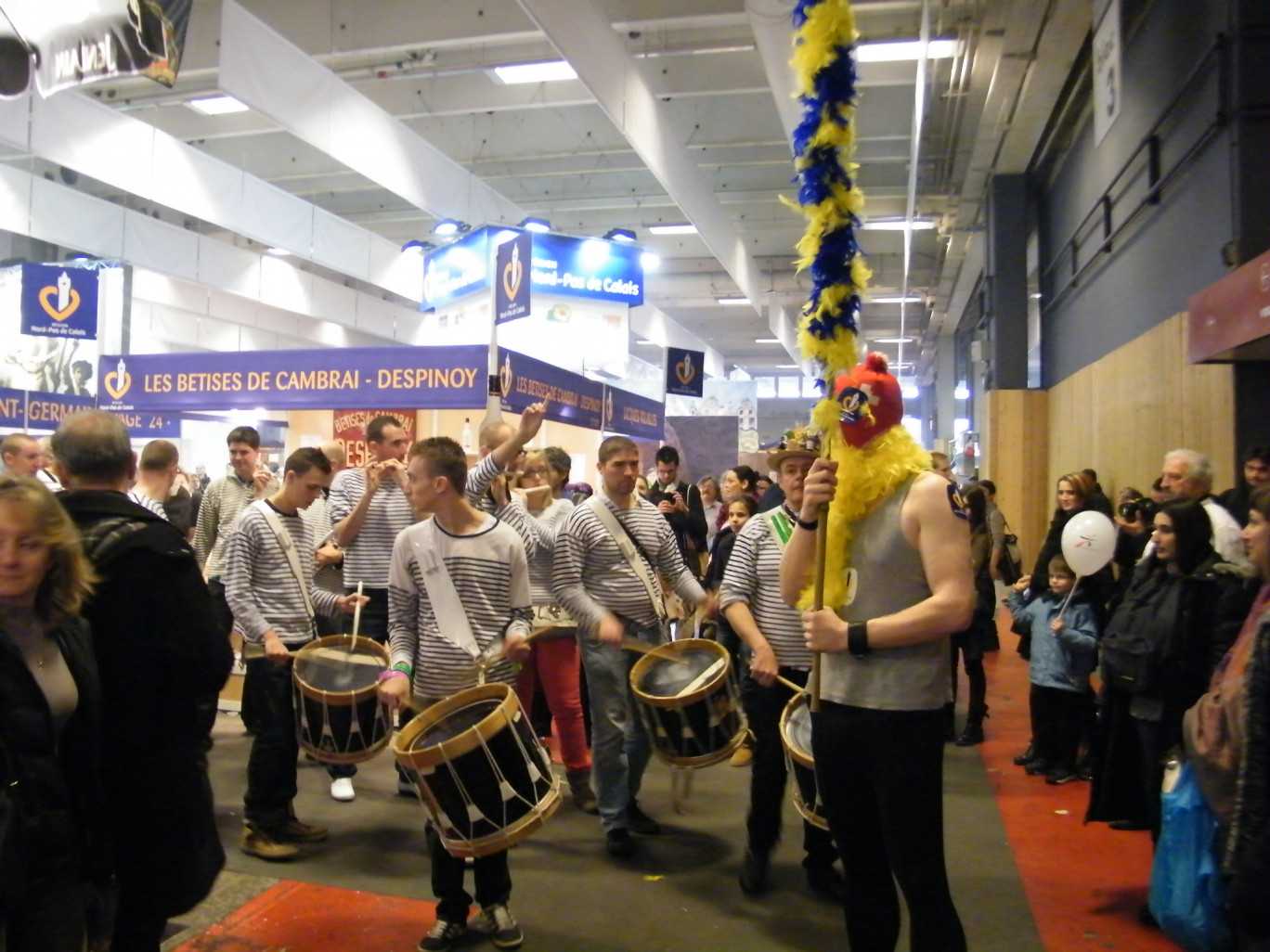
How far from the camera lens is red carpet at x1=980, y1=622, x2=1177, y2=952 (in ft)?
11.1

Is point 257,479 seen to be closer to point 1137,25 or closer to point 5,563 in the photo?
point 5,563

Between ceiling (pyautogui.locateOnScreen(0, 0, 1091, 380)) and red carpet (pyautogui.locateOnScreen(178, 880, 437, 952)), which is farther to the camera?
ceiling (pyautogui.locateOnScreen(0, 0, 1091, 380))

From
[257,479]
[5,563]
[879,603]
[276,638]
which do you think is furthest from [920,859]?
[257,479]

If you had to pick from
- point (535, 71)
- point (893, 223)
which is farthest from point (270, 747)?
point (893, 223)

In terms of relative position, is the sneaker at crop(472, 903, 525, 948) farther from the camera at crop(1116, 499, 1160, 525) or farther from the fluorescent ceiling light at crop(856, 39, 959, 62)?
the fluorescent ceiling light at crop(856, 39, 959, 62)

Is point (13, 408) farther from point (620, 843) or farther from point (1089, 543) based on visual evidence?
point (1089, 543)

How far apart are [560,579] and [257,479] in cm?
245

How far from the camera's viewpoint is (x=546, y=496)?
5.55 m

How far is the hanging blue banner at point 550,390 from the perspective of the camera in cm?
689

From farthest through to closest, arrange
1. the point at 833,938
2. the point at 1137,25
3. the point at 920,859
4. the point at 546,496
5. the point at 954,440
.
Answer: the point at 954,440 < the point at 1137,25 < the point at 546,496 < the point at 833,938 < the point at 920,859

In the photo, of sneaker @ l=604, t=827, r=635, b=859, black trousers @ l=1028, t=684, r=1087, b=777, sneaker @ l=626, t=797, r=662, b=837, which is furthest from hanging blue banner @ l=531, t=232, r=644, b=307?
sneaker @ l=604, t=827, r=635, b=859

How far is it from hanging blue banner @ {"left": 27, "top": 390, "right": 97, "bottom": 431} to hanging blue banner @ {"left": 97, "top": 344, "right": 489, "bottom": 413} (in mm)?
761

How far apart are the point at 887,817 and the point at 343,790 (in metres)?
3.21

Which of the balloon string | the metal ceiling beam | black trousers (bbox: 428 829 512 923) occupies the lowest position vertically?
black trousers (bbox: 428 829 512 923)
